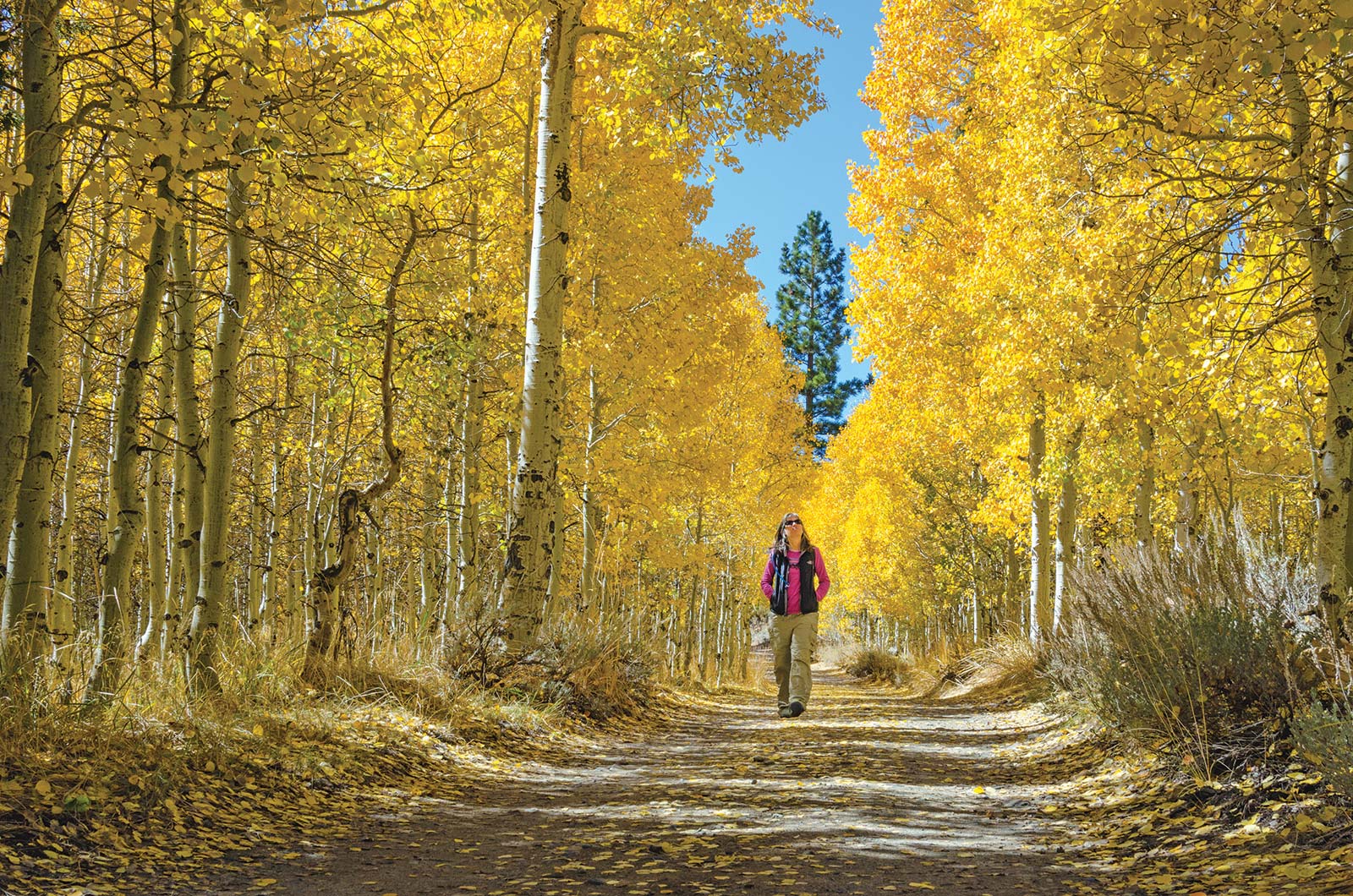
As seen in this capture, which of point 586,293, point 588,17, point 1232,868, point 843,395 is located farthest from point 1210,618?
point 843,395

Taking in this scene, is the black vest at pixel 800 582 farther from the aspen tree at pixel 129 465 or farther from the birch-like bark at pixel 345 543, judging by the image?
the aspen tree at pixel 129 465

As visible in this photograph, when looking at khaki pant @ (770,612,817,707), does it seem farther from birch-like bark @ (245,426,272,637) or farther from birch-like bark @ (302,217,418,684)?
birch-like bark @ (245,426,272,637)

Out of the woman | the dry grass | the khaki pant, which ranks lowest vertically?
the dry grass

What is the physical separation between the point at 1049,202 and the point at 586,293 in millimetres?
6212

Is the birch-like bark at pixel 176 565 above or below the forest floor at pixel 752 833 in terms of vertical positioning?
above

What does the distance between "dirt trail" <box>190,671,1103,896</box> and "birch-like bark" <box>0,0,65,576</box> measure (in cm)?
219

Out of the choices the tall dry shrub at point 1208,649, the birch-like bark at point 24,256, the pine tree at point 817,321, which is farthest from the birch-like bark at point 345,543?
the pine tree at point 817,321

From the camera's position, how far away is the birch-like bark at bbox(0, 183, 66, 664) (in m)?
4.42

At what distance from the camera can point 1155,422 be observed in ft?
35.4

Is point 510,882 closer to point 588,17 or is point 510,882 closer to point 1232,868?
point 1232,868

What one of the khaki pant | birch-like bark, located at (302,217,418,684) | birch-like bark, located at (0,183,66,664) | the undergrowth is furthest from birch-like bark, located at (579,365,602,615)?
birch-like bark, located at (0,183,66,664)

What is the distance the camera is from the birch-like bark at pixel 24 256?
13.8ft

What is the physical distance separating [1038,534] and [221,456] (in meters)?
10.8

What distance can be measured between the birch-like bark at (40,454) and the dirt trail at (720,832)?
182 centimetres
